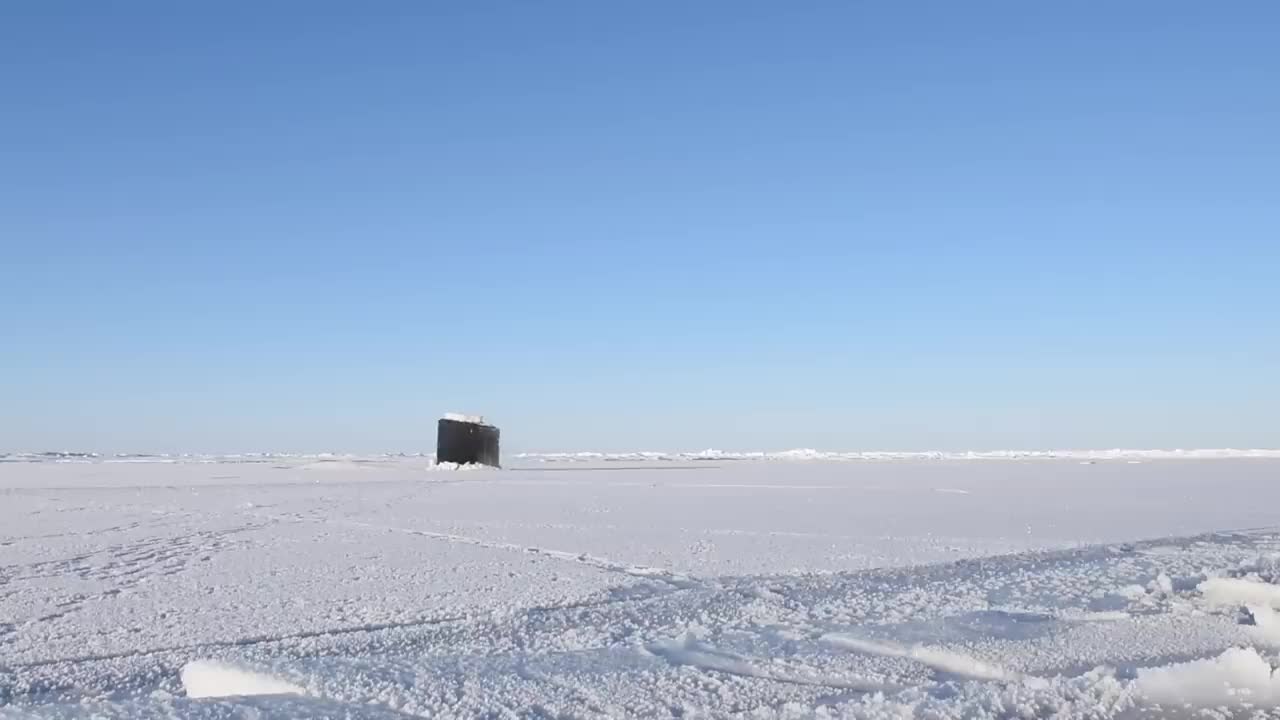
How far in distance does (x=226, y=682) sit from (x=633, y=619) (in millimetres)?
1713

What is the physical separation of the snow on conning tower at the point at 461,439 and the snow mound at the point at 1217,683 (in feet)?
76.1

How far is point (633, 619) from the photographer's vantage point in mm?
4000

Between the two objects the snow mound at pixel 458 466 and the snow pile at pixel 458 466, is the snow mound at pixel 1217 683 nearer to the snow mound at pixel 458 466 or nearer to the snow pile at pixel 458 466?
the snow pile at pixel 458 466

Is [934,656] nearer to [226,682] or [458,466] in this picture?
[226,682]

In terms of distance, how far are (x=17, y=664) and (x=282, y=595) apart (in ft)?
4.77

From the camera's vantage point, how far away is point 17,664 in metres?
3.24

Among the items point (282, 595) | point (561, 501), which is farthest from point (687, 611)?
point (561, 501)

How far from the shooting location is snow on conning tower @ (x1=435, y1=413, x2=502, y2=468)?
25266 millimetres

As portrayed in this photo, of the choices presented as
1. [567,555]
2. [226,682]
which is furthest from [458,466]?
[226,682]

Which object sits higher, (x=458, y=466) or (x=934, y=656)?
(x=458, y=466)

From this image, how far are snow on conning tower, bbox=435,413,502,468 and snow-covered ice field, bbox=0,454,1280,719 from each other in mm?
16530

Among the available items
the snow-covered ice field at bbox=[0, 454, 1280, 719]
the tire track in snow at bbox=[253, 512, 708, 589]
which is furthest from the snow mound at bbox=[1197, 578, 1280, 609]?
the tire track in snow at bbox=[253, 512, 708, 589]

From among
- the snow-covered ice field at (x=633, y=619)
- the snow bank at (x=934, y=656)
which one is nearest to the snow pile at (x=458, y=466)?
the snow-covered ice field at (x=633, y=619)

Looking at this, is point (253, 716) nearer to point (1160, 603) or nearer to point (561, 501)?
point (1160, 603)
